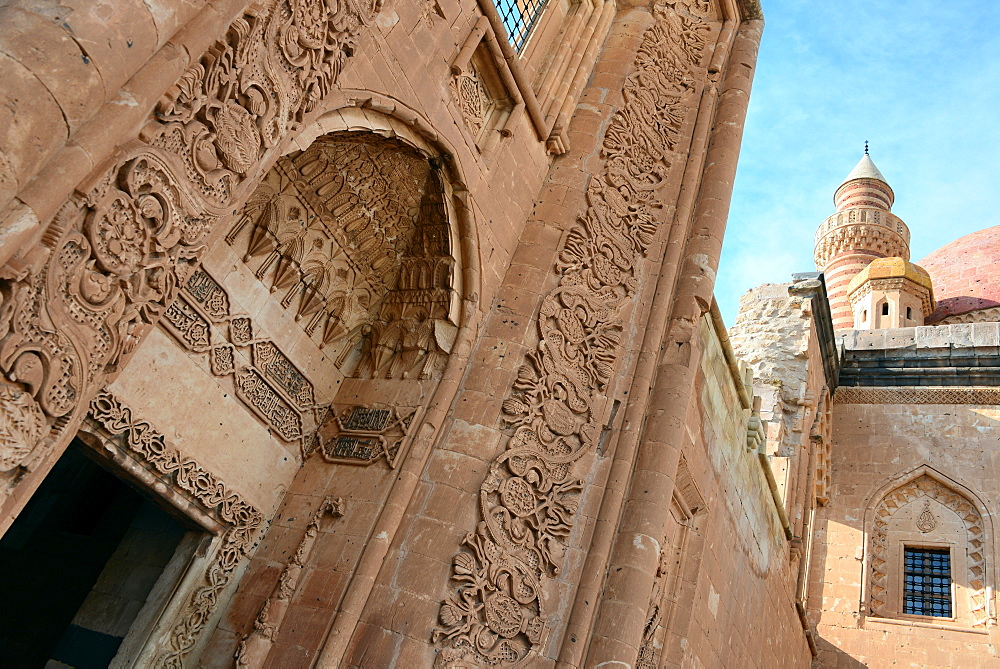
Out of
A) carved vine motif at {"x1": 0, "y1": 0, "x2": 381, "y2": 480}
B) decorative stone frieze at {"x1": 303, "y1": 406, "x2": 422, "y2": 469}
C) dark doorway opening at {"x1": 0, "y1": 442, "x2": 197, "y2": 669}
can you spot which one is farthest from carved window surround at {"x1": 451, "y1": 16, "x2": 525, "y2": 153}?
dark doorway opening at {"x1": 0, "y1": 442, "x2": 197, "y2": 669}

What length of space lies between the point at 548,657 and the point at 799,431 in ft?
27.3

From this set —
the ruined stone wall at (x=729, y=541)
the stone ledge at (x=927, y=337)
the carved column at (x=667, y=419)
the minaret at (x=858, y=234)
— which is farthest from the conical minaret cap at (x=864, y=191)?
the carved column at (x=667, y=419)

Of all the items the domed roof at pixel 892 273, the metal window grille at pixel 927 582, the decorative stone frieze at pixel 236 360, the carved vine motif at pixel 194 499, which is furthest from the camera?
the domed roof at pixel 892 273

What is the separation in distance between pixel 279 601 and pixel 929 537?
12635mm

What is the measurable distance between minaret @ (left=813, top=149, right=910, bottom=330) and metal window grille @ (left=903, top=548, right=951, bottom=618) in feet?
34.1

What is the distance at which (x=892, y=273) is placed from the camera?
65.4ft

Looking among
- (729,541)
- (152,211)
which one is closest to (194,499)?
(152,211)

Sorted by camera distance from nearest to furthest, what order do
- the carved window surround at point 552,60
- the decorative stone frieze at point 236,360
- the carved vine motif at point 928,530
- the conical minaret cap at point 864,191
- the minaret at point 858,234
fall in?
1. the decorative stone frieze at point 236,360
2. the carved window surround at point 552,60
3. the carved vine motif at point 928,530
4. the minaret at point 858,234
5. the conical minaret cap at point 864,191

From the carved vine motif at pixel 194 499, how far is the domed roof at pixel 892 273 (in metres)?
19.5

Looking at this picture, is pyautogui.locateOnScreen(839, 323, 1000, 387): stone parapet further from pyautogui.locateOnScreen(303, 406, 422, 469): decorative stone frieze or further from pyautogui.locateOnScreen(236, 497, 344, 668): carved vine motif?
pyautogui.locateOnScreen(236, 497, 344, 668): carved vine motif

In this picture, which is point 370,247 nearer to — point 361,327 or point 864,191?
point 361,327

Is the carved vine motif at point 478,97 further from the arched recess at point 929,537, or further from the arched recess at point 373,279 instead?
the arched recess at point 929,537

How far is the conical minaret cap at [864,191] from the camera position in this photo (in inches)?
968

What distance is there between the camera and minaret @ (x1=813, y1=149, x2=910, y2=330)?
76.8ft
